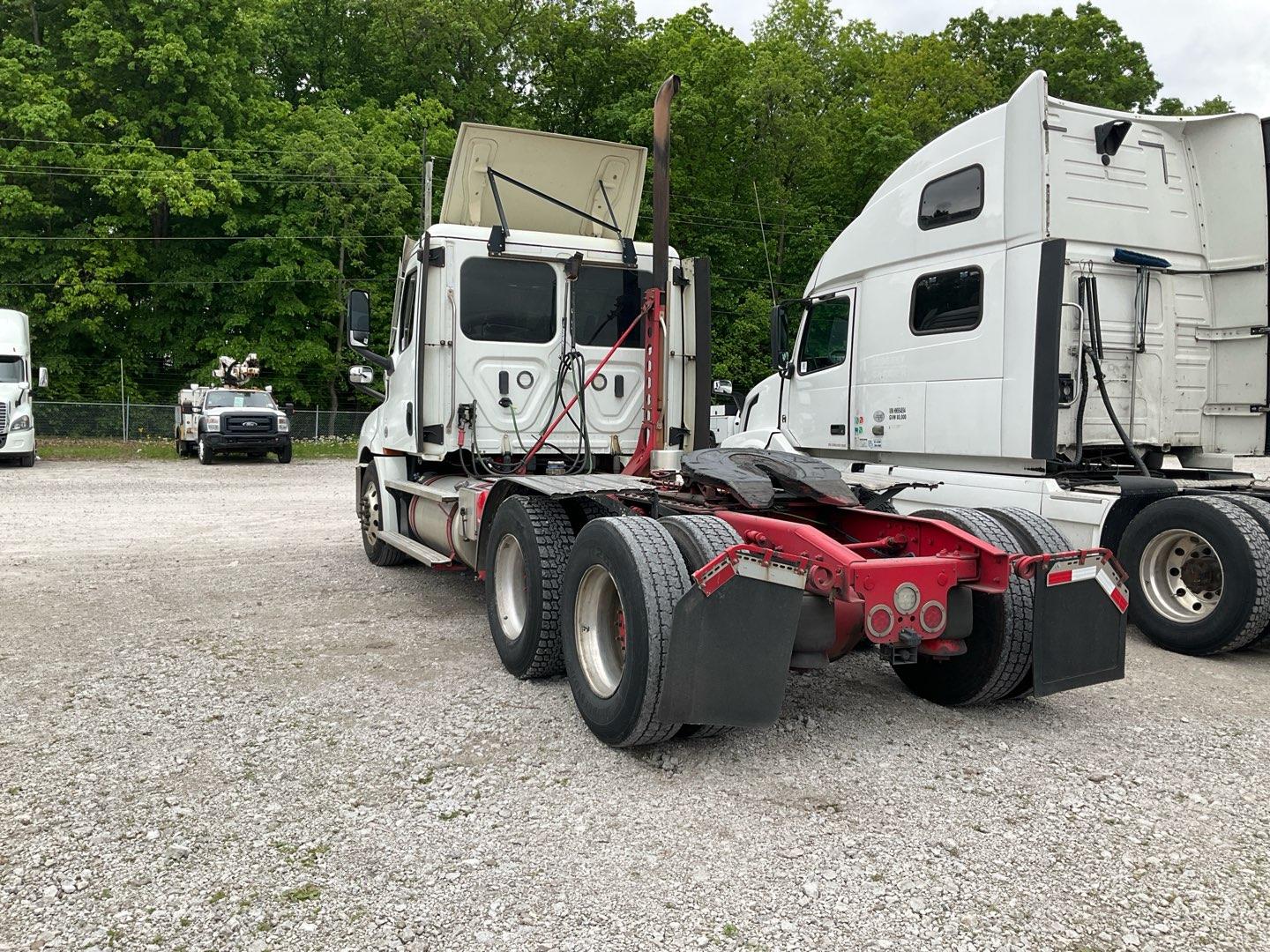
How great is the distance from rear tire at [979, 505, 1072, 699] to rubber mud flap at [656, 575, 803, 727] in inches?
54.5

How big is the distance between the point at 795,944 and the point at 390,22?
44.6m

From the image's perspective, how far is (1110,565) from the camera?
13.7 feet

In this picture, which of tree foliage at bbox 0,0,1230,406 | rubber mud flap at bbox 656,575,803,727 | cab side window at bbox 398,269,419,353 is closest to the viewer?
rubber mud flap at bbox 656,575,803,727

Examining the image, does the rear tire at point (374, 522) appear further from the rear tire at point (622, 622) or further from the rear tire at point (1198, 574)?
the rear tire at point (1198, 574)

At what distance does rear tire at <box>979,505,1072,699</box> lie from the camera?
4.35m

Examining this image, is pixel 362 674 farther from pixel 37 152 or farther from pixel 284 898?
pixel 37 152

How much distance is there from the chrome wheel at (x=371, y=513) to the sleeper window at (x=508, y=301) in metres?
2.14

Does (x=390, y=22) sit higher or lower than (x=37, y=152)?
higher

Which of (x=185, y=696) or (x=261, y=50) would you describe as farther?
(x=261, y=50)

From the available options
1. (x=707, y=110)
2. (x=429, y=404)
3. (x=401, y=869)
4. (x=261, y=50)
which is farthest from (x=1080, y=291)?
(x=261, y=50)

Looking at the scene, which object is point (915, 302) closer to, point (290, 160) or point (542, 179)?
point (542, 179)

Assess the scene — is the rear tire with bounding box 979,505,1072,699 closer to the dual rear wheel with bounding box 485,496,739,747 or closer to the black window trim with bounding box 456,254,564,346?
the dual rear wheel with bounding box 485,496,739,747

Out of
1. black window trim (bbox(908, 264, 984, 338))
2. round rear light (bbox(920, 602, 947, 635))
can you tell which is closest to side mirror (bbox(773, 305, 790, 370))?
black window trim (bbox(908, 264, 984, 338))

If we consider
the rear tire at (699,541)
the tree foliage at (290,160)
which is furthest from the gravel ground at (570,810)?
the tree foliage at (290,160)
